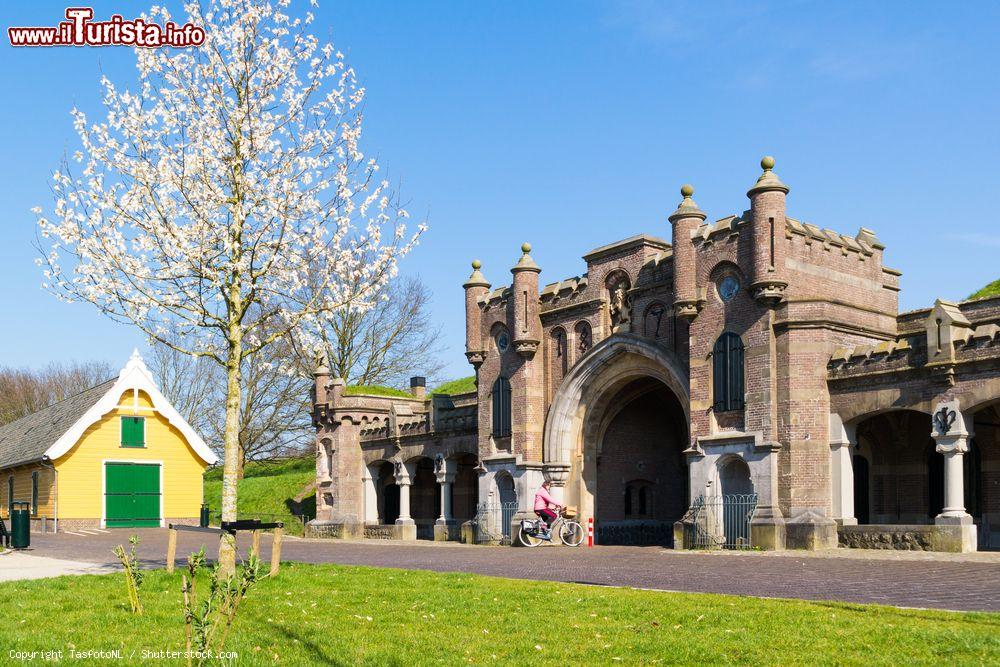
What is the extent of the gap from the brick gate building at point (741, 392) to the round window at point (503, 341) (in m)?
0.13

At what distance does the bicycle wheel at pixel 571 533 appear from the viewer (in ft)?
95.9

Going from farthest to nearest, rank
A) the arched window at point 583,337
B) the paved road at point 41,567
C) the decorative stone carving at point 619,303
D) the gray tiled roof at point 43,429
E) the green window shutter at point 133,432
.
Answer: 1. the green window shutter at point 133,432
2. the gray tiled roof at point 43,429
3. the arched window at point 583,337
4. the decorative stone carving at point 619,303
5. the paved road at point 41,567

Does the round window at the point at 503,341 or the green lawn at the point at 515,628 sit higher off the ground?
the round window at the point at 503,341

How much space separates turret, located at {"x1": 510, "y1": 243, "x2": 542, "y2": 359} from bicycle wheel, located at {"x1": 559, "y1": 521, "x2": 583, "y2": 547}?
5.56 metres

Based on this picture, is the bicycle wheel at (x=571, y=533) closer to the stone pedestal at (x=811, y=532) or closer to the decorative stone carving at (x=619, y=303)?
the decorative stone carving at (x=619, y=303)

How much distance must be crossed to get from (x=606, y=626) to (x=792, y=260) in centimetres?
1753

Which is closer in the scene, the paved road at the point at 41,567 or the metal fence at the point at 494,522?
the paved road at the point at 41,567

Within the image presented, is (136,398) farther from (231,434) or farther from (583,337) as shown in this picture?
(231,434)

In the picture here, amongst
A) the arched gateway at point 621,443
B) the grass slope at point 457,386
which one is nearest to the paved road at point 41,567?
the arched gateway at point 621,443

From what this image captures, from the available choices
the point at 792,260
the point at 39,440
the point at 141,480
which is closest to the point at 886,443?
the point at 792,260

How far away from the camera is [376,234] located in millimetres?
16453

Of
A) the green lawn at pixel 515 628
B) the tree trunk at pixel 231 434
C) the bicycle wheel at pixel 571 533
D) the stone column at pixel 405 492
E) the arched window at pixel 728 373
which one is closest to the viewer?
the green lawn at pixel 515 628

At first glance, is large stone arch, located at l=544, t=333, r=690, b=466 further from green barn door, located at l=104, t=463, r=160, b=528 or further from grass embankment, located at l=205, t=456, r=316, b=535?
green barn door, located at l=104, t=463, r=160, b=528

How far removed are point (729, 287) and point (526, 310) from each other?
773 centimetres
